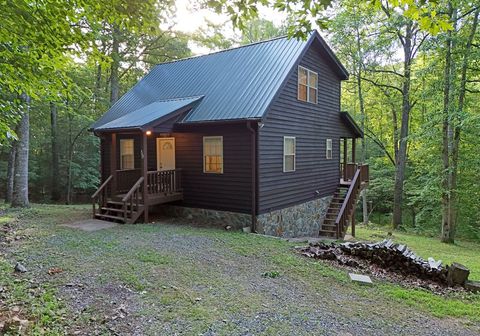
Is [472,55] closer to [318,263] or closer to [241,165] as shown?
[241,165]

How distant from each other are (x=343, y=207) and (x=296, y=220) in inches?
75.8

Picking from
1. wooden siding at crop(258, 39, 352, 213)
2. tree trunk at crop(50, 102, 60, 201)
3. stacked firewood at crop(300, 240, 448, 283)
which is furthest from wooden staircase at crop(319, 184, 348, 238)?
tree trunk at crop(50, 102, 60, 201)

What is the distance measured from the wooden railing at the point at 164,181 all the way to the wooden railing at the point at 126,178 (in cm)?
217

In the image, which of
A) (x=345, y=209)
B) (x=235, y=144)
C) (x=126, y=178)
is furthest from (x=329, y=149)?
(x=126, y=178)

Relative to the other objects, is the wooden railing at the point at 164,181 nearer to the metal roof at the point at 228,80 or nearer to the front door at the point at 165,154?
the front door at the point at 165,154

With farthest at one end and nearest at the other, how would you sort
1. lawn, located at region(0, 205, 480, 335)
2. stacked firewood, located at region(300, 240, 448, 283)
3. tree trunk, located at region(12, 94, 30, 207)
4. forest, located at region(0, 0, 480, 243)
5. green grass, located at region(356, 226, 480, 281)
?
tree trunk, located at region(12, 94, 30, 207) < green grass, located at region(356, 226, 480, 281) < stacked firewood, located at region(300, 240, 448, 283) < forest, located at region(0, 0, 480, 243) < lawn, located at region(0, 205, 480, 335)

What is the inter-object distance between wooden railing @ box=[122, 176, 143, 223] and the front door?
2.06 metres

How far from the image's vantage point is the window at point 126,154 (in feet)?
44.0

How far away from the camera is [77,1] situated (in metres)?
4.46

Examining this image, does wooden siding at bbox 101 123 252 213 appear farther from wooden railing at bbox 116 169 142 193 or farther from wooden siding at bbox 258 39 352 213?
wooden railing at bbox 116 169 142 193

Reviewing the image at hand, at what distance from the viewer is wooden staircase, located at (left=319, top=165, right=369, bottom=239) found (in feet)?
40.5

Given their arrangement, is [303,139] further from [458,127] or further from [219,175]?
[458,127]

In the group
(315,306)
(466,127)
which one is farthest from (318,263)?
(466,127)

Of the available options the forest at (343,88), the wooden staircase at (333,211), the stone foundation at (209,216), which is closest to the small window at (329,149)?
the wooden staircase at (333,211)
